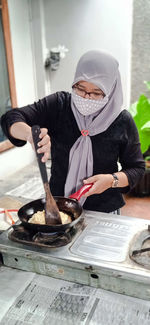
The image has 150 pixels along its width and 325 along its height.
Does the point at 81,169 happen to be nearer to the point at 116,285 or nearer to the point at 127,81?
the point at 116,285

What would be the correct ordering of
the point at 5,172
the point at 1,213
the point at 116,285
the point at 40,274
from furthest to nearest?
the point at 5,172 < the point at 1,213 < the point at 40,274 < the point at 116,285

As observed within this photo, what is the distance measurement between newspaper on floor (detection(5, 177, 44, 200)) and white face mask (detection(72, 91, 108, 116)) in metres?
1.20

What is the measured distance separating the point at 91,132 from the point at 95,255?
61cm

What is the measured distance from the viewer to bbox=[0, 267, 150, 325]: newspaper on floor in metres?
0.83

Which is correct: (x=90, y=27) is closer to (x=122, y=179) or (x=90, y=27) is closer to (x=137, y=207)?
(x=137, y=207)

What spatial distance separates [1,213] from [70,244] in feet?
2.10

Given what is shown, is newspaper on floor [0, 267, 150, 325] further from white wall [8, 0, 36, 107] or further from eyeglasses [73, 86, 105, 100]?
white wall [8, 0, 36, 107]

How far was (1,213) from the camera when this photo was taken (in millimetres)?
1495

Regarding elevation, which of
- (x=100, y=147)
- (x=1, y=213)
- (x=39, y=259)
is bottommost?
(x=1, y=213)

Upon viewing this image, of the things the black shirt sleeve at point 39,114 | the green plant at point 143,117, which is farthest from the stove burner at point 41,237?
the green plant at point 143,117

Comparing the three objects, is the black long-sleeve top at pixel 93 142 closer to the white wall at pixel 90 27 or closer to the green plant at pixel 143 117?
the green plant at pixel 143 117

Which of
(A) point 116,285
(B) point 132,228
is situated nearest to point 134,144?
(B) point 132,228

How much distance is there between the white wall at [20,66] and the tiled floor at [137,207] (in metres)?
1.28

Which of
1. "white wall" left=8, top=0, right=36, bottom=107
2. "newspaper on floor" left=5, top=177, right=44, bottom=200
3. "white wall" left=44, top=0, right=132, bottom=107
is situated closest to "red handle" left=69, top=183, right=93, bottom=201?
"newspaper on floor" left=5, top=177, right=44, bottom=200
